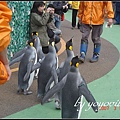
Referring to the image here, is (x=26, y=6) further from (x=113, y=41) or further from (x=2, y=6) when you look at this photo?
(x=2, y=6)

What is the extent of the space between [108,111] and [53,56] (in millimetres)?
1077

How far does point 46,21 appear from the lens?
6.81 metres

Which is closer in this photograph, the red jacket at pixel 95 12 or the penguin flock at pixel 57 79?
the penguin flock at pixel 57 79

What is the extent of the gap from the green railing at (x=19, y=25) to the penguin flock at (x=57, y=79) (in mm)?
930

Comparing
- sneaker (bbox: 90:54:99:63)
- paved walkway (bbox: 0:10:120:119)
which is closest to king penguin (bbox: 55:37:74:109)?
paved walkway (bbox: 0:10:120:119)

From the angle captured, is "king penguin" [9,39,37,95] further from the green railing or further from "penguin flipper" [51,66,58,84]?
the green railing

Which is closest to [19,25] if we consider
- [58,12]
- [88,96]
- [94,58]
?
[94,58]

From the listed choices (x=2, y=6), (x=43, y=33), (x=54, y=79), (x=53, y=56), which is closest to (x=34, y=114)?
(x=54, y=79)

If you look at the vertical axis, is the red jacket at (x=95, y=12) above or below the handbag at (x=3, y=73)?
below

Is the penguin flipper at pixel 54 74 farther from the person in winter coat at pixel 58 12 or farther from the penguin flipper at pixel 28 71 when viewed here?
the person in winter coat at pixel 58 12

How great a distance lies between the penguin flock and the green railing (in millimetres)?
930

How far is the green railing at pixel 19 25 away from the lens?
256 inches

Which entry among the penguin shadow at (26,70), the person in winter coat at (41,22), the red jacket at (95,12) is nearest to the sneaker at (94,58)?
the red jacket at (95,12)

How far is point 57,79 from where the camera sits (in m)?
4.22
